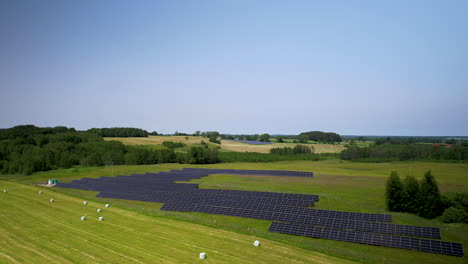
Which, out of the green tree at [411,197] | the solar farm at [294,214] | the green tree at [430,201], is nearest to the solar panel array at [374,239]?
the solar farm at [294,214]

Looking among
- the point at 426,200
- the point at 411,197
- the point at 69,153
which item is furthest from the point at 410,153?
the point at 69,153

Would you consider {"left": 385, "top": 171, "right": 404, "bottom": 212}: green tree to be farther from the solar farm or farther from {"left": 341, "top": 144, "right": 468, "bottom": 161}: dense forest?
{"left": 341, "top": 144, "right": 468, "bottom": 161}: dense forest

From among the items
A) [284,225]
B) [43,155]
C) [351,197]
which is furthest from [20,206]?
[43,155]

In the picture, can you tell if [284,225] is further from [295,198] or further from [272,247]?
[295,198]

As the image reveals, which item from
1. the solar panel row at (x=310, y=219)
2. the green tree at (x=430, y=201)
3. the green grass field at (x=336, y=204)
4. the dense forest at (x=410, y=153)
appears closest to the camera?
the green grass field at (x=336, y=204)

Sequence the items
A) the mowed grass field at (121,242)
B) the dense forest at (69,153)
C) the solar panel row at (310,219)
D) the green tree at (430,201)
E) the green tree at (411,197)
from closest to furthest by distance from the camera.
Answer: the mowed grass field at (121,242) < the solar panel row at (310,219) < the green tree at (430,201) < the green tree at (411,197) < the dense forest at (69,153)

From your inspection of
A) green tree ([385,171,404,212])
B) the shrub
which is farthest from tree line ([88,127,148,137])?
the shrub

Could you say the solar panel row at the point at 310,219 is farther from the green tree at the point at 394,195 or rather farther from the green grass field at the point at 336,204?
the green tree at the point at 394,195
